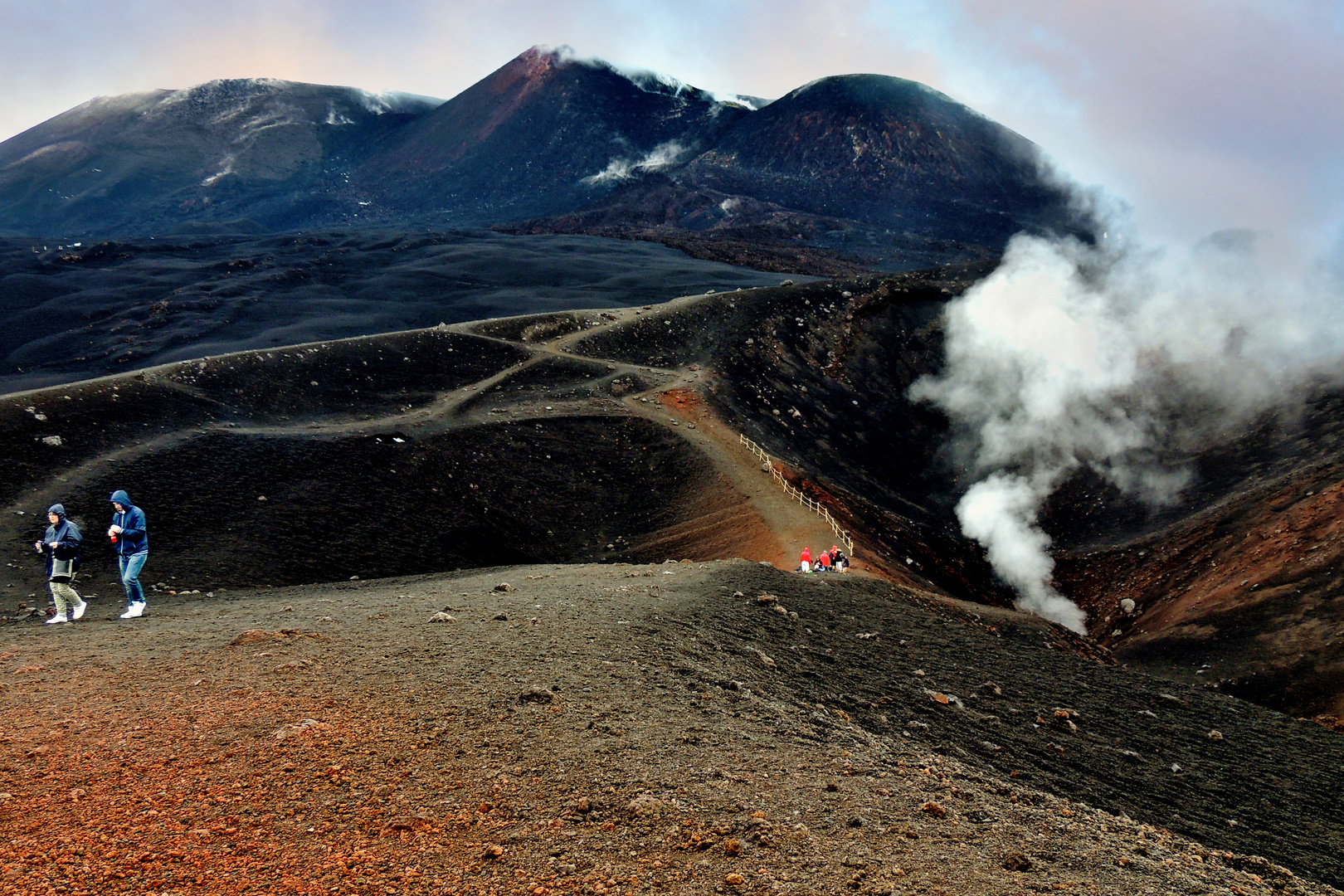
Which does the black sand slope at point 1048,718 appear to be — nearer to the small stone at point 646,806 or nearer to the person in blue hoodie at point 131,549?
the small stone at point 646,806

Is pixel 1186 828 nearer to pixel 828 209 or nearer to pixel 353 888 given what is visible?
pixel 353 888

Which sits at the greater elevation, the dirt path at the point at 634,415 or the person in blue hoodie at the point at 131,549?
the dirt path at the point at 634,415

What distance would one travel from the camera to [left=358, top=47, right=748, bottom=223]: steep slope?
120188mm

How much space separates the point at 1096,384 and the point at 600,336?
1999 cm

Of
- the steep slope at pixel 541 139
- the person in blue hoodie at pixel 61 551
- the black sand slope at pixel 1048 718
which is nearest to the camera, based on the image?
the black sand slope at pixel 1048 718

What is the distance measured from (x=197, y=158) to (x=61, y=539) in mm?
155689

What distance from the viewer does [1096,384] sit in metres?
32.1

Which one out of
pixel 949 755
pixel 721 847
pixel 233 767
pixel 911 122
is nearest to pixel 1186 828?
pixel 949 755

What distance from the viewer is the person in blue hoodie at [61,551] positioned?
391 inches

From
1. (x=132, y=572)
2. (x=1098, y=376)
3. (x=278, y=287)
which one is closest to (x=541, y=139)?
(x=278, y=287)

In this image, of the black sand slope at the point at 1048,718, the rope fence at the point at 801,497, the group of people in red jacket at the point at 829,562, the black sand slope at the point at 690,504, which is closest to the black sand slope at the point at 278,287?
the black sand slope at the point at 690,504

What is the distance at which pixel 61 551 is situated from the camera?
9.98m

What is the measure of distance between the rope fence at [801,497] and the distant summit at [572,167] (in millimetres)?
61133

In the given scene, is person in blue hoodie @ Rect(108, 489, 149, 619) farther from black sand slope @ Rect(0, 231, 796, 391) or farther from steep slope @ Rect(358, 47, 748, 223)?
steep slope @ Rect(358, 47, 748, 223)
